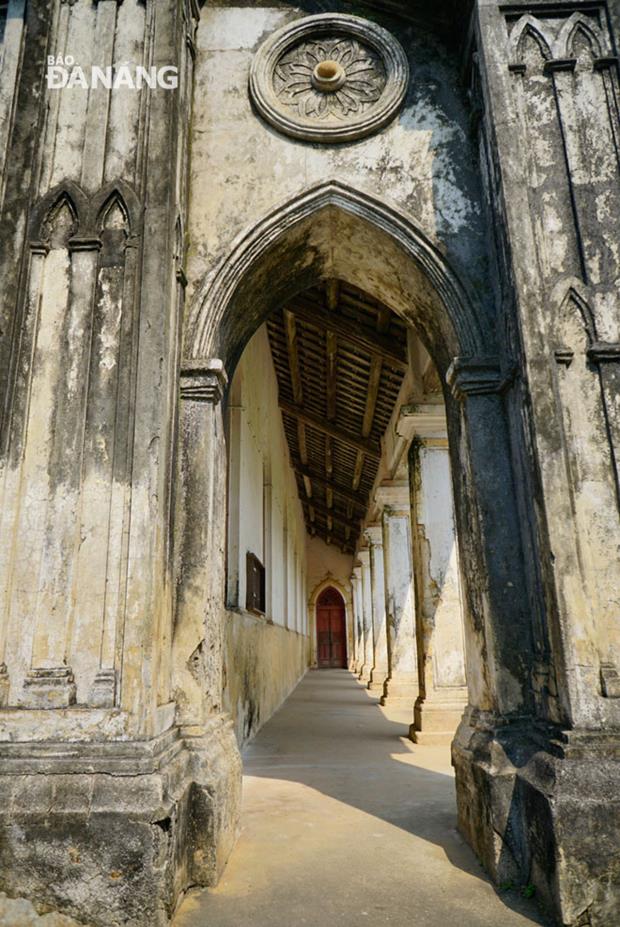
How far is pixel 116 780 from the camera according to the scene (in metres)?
2.65

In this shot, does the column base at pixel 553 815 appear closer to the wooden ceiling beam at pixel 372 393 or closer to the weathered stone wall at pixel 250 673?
the weathered stone wall at pixel 250 673

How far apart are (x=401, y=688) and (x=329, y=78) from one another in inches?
344

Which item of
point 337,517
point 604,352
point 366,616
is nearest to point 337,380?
point 604,352

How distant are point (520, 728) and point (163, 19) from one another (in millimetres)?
4232

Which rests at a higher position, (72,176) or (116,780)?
(72,176)

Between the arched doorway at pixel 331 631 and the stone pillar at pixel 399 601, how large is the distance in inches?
725

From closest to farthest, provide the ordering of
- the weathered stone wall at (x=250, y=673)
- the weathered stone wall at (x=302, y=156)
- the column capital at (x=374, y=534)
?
the weathered stone wall at (x=302, y=156) < the weathered stone wall at (x=250, y=673) < the column capital at (x=374, y=534)

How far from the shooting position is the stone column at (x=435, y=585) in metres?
7.02

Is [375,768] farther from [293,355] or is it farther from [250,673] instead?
[293,355]

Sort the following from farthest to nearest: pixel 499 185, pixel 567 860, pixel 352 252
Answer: pixel 352 252, pixel 499 185, pixel 567 860

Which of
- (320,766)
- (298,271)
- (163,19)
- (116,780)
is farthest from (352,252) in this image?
(320,766)

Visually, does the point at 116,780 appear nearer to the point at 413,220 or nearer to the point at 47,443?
the point at 47,443

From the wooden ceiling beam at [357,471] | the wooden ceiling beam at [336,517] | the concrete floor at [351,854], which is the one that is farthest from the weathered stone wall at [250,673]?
the wooden ceiling beam at [336,517]

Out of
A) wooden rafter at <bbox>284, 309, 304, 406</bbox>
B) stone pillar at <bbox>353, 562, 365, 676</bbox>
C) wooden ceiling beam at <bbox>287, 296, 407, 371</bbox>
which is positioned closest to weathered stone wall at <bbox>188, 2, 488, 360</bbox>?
wooden ceiling beam at <bbox>287, 296, 407, 371</bbox>
